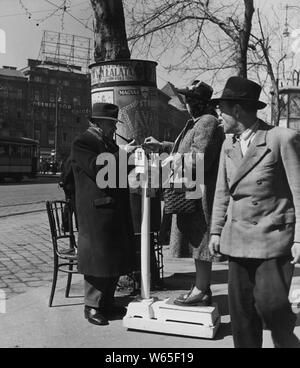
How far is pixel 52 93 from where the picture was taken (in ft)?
312

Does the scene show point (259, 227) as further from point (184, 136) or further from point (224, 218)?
point (184, 136)

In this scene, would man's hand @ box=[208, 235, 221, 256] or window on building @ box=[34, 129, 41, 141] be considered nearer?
man's hand @ box=[208, 235, 221, 256]

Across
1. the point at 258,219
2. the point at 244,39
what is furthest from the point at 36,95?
the point at 258,219

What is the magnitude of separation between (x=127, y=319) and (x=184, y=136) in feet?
5.16

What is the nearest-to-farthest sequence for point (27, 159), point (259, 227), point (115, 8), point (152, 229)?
point (259, 227) < point (152, 229) < point (115, 8) < point (27, 159)

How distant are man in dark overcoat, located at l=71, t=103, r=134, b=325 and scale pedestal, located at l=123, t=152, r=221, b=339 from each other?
216mm

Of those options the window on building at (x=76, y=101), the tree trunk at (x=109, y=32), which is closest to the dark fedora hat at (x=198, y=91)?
the tree trunk at (x=109, y=32)

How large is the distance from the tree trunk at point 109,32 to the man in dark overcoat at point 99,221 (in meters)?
1.77

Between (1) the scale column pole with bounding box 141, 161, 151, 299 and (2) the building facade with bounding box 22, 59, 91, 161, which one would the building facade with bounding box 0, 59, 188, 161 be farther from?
(1) the scale column pole with bounding box 141, 161, 151, 299

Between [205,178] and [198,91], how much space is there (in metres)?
0.71

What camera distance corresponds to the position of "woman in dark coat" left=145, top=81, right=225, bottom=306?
14.0ft

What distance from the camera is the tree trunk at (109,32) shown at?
625 centimetres

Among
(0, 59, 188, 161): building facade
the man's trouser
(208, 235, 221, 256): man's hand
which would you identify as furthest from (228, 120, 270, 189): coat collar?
(0, 59, 188, 161): building facade
